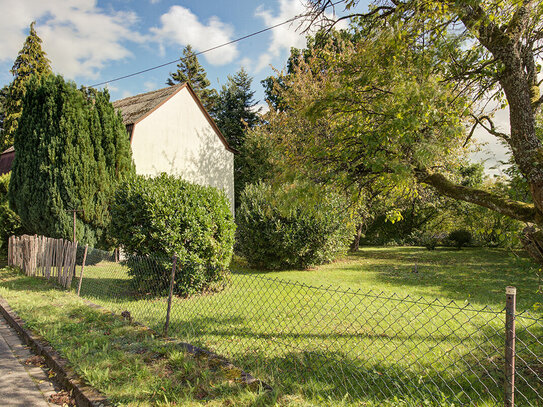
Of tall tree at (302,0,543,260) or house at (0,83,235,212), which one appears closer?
tall tree at (302,0,543,260)

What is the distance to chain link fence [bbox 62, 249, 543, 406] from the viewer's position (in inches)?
135

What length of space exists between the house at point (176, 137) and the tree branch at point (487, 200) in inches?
383

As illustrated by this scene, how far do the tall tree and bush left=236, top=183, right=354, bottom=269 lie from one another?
7400 mm

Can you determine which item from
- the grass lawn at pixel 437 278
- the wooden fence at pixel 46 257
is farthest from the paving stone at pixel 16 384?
the grass lawn at pixel 437 278

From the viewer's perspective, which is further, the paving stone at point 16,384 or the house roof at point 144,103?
the house roof at point 144,103

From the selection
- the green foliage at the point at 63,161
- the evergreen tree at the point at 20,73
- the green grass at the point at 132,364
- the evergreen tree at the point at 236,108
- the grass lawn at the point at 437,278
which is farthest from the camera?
the evergreen tree at the point at 236,108

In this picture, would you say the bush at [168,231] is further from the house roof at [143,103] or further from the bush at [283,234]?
the house roof at [143,103]

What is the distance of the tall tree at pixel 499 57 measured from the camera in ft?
12.3

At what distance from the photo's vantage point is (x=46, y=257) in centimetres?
947

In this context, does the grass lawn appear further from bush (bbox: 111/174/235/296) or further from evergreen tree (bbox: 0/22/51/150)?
evergreen tree (bbox: 0/22/51/150)

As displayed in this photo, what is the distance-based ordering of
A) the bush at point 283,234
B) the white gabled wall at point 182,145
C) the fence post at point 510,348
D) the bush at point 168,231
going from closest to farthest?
the fence post at point 510,348, the bush at point 168,231, the bush at point 283,234, the white gabled wall at point 182,145

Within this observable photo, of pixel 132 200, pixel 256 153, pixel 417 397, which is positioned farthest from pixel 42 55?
pixel 417 397

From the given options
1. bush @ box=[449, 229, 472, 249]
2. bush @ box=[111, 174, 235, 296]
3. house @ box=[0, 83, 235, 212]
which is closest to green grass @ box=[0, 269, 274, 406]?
bush @ box=[111, 174, 235, 296]

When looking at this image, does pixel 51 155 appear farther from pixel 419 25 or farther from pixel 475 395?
pixel 475 395
